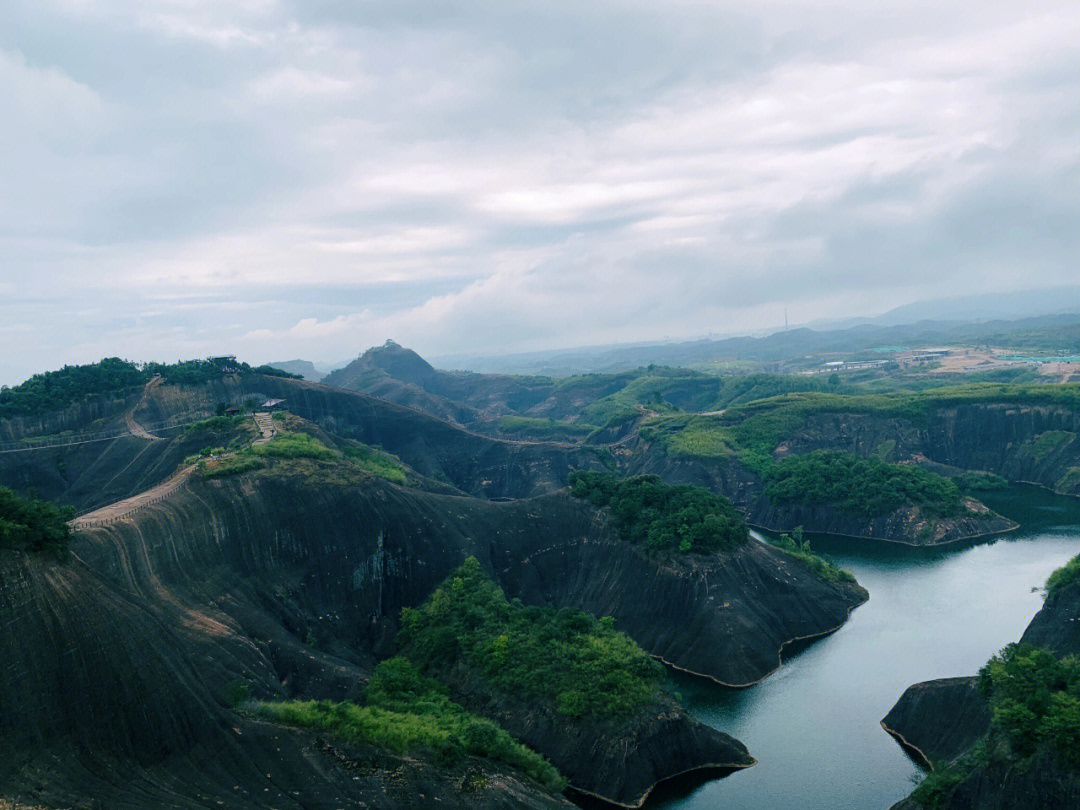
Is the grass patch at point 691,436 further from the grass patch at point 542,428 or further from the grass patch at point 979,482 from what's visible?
the grass patch at point 979,482

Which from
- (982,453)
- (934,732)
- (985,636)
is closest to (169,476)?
(934,732)

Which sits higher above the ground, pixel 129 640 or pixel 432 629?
pixel 129 640

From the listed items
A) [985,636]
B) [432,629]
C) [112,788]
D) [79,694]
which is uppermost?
[79,694]

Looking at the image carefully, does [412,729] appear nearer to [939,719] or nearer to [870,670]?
[939,719]

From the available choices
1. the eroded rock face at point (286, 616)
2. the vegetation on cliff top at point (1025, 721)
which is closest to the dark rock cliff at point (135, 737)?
the eroded rock face at point (286, 616)

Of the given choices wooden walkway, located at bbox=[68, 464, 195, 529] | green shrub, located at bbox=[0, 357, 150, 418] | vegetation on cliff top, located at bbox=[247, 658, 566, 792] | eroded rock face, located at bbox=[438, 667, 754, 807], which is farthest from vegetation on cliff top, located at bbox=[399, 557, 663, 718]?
green shrub, located at bbox=[0, 357, 150, 418]

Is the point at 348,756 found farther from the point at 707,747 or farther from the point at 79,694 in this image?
the point at 707,747
